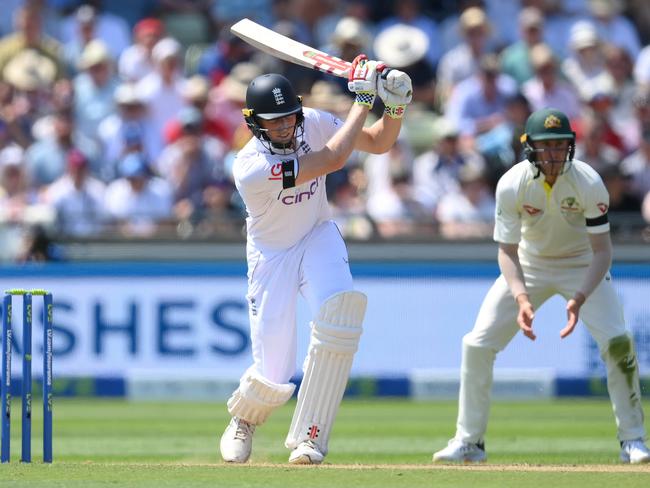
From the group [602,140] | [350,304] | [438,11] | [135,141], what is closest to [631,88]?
[602,140]

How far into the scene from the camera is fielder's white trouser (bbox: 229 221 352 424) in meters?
6.66

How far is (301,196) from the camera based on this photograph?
6699mm

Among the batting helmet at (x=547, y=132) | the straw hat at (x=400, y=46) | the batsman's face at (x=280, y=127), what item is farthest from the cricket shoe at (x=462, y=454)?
the straw hat at (x=400, y=46)

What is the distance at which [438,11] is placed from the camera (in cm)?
→ 1448

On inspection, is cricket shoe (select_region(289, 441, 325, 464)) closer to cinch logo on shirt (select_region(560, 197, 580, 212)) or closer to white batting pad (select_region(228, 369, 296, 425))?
white batting pad (select_region(228, 369, 296, 425))

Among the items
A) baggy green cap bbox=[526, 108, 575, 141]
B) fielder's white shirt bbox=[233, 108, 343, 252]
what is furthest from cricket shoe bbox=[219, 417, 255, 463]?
baggy green cap bbox=[526, 108, 575, 141]

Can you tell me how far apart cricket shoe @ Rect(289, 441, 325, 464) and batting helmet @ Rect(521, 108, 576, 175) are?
1745mm

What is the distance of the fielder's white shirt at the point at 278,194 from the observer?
655 cm

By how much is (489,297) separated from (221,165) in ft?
18.1

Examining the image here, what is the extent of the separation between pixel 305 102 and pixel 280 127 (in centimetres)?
621

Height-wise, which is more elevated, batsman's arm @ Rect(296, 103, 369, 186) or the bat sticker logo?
the bat sticker logo

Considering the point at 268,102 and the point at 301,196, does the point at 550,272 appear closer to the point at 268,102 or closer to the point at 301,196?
the point at 301,196

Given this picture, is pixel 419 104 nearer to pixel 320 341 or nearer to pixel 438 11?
pixel 438 11

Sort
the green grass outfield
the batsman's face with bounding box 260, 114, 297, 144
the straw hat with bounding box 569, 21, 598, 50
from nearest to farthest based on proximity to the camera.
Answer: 1. the green grass outfield
2. the batsman's face with bounding box 260, 114, 297, 144
3. the straw hat with bounding box 569, 21, 598, 50
